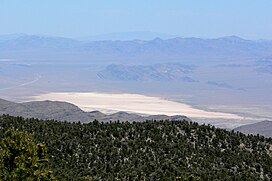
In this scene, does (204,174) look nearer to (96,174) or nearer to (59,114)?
(96,174)

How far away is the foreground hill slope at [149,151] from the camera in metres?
27.6

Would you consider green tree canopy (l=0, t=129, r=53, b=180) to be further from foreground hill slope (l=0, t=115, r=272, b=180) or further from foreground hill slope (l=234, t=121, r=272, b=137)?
foreground hill slope (l=234, t=121, r=272, b=137)

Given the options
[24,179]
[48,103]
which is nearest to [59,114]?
[48,103]

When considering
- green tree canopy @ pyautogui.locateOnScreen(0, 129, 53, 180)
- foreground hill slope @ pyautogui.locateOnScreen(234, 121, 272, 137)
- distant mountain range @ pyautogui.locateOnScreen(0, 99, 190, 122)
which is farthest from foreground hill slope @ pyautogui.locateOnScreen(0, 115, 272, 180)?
Result: foreground hill slope @ pyautogui.locateOnScreen(234, 121, 272, 137)

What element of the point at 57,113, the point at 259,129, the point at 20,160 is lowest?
the point at 20,160

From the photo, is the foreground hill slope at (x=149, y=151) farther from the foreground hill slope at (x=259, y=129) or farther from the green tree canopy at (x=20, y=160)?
the foreground hill slope at (x=259, y=129)

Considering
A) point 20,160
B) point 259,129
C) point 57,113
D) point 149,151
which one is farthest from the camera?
point 259,129

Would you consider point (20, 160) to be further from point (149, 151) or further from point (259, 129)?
point (259, 129)

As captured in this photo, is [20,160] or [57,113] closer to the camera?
[20,160]

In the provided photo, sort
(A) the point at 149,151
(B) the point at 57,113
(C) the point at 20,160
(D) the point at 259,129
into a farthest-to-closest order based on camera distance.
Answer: (D) the point at 259,129 < (B) the point at 57,113 < (A) the point at 149,151 < (C) the point at 20,160

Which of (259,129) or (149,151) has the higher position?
(259,129)

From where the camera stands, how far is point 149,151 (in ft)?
99.9

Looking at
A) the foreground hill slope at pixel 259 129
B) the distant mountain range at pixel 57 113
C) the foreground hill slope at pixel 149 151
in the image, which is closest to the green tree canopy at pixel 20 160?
the foreground hill slope at pixel 149 151

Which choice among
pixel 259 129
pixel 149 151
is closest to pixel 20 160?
pixel 149 151
